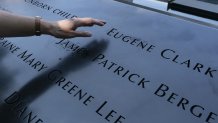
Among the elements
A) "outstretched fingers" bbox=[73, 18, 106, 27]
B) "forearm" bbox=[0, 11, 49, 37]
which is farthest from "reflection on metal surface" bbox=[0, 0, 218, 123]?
"forearm" bbox=[0, 11, 49, 37]

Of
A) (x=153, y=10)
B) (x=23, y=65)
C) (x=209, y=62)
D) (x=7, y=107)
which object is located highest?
(x=153, y=10)

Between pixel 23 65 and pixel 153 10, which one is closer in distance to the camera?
pixel 23 65

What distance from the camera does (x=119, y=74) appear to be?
1.28 m

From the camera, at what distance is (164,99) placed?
3.71ft

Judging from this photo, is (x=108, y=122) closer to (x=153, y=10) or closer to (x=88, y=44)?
(x=88, y=44)

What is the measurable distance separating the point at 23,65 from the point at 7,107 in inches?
9.2

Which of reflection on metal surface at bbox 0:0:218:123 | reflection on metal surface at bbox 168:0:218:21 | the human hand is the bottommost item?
reflection on metal surface at bbox 0:0:218:123

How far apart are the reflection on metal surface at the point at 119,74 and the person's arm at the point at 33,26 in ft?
0.26

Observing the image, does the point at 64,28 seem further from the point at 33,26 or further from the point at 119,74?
the point at 119,74

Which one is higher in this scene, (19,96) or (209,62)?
(209,62)

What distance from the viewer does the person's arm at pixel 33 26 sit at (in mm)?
1303

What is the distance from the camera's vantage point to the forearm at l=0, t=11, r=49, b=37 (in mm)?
1296

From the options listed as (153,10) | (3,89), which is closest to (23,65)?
(3,89)

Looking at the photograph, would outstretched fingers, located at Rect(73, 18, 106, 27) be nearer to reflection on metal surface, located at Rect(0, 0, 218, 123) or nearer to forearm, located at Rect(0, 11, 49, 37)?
reflection on metal surface, located at Rect(0, 0, 218, 123)
